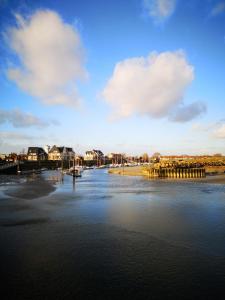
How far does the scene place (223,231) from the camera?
20359 mm

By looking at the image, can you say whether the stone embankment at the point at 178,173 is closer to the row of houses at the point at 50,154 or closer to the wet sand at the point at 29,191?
the wet sand at the point at 29,191

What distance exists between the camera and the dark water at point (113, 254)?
11.9 meters

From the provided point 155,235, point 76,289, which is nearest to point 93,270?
point 76,289

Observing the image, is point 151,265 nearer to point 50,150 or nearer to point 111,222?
point 111,222

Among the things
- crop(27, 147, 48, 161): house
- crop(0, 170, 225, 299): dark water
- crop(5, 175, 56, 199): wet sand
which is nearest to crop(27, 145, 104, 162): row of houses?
crop(27, 147, 48, 161): house

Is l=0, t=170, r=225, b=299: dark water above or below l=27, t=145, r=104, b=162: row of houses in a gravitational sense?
below

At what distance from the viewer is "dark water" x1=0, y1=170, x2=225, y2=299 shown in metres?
11.9

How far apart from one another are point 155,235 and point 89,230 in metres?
5.09

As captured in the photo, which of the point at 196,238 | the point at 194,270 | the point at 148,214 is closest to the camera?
the point at 194,270

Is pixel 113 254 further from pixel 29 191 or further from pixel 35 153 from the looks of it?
pixel 35 153

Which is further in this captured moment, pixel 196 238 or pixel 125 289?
pixel 196 238

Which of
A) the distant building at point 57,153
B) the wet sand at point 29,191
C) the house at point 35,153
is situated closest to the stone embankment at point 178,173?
the wet sand at point 29,191

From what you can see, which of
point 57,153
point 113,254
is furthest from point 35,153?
point 113,254

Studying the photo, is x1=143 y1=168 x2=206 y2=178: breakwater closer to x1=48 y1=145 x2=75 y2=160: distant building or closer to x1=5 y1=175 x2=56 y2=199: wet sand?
x1=5 y1=175 x2=56 y2=199: wet sand
